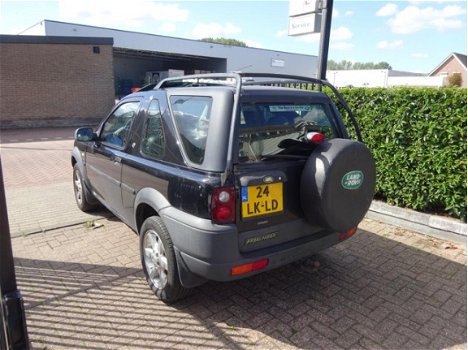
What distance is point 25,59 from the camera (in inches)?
612

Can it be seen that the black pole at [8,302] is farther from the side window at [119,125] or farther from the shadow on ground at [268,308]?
the side window at [119,125]

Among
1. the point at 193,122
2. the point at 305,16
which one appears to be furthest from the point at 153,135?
the point at 305,16

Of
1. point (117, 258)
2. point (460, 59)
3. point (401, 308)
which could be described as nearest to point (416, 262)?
point (401, 308)

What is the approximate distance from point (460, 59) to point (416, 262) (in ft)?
193

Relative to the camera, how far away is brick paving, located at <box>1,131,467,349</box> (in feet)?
8.88

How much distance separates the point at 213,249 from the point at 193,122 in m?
1.03

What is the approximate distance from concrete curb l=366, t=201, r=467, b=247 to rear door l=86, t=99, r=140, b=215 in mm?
3543

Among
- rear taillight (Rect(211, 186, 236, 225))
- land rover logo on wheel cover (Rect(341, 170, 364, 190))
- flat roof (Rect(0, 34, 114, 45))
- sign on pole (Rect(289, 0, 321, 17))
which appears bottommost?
rear taillight (Rect(211, 186, 236, 225))

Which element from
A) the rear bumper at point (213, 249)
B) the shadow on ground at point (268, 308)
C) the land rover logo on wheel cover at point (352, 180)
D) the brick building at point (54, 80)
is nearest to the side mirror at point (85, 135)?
the shadow on ground at point (268, 308)

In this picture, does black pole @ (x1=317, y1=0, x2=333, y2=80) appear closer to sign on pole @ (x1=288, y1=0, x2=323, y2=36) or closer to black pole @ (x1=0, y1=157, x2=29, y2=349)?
sign on pole @ (x1=288, y1=0, x2=323, y2=36)

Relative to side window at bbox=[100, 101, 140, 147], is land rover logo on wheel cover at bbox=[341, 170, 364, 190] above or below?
below

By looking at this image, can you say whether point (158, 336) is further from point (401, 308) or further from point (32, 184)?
point (32, 184)

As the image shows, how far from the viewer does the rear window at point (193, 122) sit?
8.92 ft

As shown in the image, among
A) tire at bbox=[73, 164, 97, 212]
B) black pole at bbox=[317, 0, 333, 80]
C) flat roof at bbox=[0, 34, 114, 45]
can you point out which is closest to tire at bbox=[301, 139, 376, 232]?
black pole at bbox=[317, 0, 333, 80]
